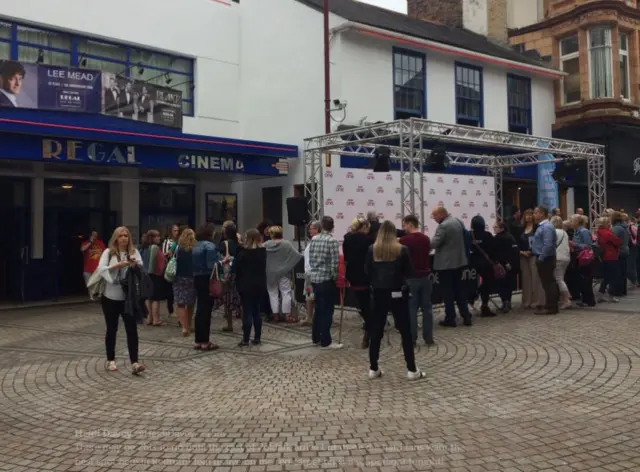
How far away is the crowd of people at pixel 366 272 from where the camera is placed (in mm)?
6367

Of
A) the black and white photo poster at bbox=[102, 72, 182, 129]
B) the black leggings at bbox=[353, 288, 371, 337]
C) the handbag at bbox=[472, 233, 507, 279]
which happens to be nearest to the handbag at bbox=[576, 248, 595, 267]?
the handbag at bbox=[472, 233, 507, 279]

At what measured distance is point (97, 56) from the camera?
14039 millimetres

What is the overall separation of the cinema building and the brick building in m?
3.77

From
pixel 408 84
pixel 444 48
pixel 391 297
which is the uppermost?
pixel 444 48

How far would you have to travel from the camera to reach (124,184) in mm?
15102

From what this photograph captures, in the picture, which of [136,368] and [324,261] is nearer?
[136,368]

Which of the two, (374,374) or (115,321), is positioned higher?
(115,321)

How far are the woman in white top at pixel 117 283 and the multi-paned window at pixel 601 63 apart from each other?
2042cm

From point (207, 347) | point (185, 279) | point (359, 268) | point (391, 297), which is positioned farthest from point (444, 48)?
point (391, 297)

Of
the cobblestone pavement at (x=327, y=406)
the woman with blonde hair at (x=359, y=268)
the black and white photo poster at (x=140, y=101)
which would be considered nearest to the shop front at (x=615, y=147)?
the black and white photo poster at (x=140, y=101)

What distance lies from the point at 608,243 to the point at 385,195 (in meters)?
5.52

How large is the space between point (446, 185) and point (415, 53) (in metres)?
4.94

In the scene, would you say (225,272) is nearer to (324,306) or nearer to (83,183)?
(324,306)

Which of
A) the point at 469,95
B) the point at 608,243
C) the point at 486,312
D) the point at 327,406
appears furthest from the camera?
the point at 469,95
